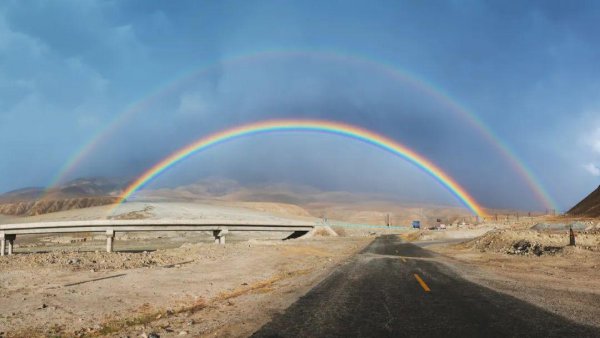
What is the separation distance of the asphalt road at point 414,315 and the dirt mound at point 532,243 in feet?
58.9

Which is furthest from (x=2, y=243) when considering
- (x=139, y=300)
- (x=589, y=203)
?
(x=589, y=203)

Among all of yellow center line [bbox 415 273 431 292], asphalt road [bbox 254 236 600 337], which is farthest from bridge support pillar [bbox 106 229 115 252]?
asphalt road [bbox 254 236 600 337]

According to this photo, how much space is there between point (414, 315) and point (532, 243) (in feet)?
86.9

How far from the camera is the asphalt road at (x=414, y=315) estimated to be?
24.1 ft

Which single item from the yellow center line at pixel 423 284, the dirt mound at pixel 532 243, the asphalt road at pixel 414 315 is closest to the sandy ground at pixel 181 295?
the asphalt road at pixel 414 315

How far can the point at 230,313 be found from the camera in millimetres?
9359

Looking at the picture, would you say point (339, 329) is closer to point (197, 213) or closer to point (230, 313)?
point (230, 313)

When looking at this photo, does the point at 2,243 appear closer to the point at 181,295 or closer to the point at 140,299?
the point at 181,295

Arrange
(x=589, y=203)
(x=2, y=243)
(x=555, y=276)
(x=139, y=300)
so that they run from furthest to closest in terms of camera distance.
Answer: (x=589, y=203) → (x=2, y=243) → (x=555, y=276) → (x=139, y=300)

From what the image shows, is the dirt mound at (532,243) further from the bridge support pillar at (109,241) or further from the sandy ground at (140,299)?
the bridge support pillar at (109,241)

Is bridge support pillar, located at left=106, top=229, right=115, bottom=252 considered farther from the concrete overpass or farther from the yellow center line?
the yellow center line

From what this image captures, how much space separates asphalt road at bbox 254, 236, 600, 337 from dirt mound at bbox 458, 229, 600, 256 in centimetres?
1797

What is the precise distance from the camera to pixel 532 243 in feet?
101

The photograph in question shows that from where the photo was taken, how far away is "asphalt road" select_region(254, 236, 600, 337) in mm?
7340
